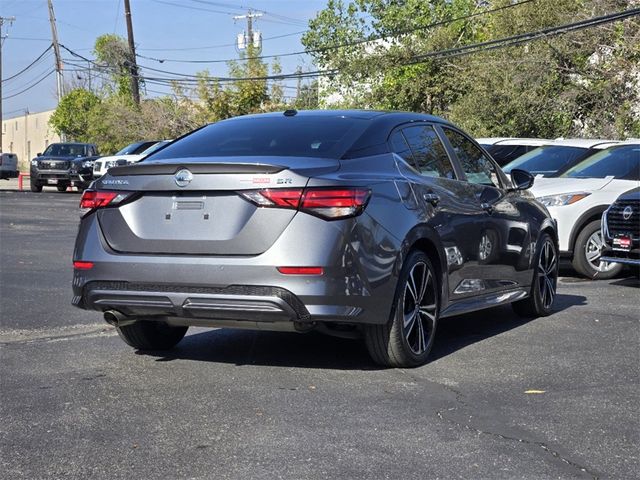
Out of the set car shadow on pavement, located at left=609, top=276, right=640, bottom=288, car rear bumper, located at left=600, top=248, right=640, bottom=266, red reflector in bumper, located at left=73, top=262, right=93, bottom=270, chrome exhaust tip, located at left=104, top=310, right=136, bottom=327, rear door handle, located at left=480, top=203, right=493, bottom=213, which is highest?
rear door handle, located at left=480, top=203, right=493, bottom=213

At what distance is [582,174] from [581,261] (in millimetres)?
1405

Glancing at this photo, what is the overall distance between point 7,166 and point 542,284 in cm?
3563

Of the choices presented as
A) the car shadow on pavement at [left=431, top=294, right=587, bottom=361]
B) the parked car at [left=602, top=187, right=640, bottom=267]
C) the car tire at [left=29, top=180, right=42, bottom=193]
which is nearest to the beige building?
the car tire at [left=29, top=180, right=42, bottom=193]

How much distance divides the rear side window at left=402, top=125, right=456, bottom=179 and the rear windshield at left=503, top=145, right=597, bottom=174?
6.70m

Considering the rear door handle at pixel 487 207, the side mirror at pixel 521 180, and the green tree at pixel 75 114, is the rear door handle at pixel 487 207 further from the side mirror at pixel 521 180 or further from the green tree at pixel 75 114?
the green tree at pixel 75 114

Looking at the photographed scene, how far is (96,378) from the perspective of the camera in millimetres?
6297

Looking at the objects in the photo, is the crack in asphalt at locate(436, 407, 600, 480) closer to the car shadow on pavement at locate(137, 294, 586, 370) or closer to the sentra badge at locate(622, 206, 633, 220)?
the car shadow on pavement at locate(137, 294, 586, 370)

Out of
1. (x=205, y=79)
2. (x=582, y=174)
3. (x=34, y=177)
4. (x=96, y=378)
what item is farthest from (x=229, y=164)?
(x=205, y=79)

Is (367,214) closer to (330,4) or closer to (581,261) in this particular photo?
(581,261)

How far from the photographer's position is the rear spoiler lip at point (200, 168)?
5977 millimetres

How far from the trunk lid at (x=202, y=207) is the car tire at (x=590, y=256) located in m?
6.88

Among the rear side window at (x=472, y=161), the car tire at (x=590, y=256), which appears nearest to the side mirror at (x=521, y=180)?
the rear side window at (x=472, y=161)

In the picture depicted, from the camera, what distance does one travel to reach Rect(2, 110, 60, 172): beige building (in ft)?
269

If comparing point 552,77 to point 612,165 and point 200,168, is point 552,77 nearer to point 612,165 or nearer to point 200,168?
point 612,165
